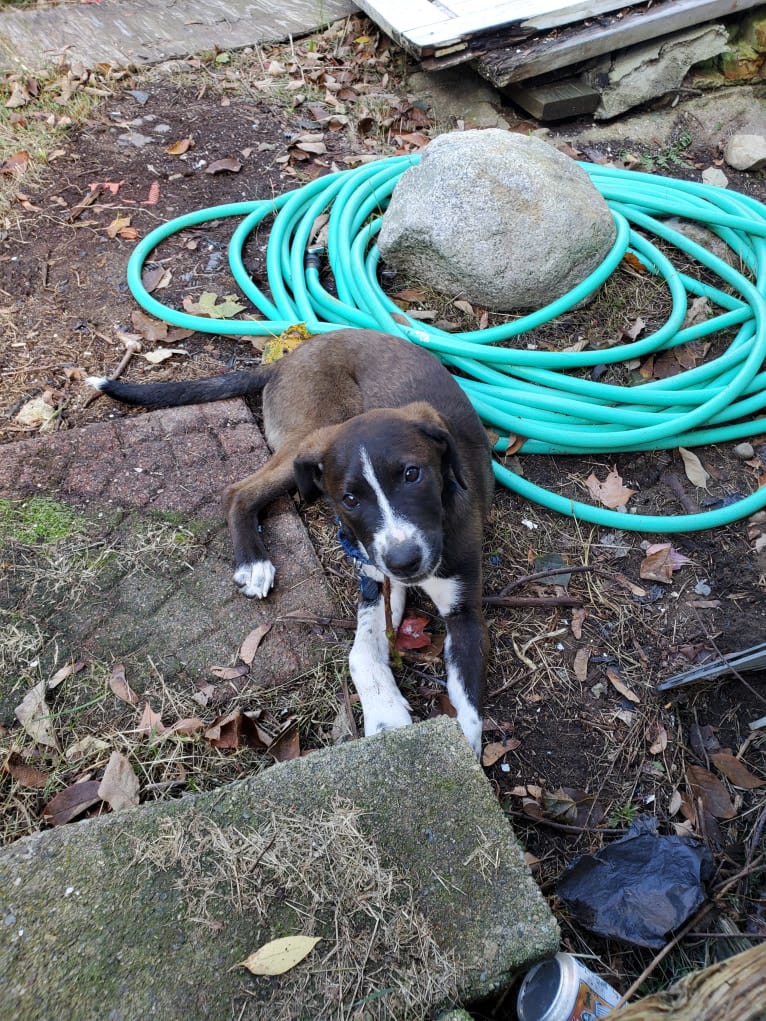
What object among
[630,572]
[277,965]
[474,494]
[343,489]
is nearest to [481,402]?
[474,494]

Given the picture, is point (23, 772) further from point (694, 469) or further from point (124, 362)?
point (694, 469)

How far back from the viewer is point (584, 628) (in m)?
3.72

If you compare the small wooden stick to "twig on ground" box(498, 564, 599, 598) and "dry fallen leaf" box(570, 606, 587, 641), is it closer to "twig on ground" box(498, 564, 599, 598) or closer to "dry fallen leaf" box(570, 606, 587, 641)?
"twig on ground" box(498, 564, 599, 598)

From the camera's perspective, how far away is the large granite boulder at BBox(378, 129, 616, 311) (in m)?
4.66

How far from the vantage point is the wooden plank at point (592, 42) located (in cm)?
613

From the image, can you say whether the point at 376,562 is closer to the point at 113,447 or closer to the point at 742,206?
the point at 113,447

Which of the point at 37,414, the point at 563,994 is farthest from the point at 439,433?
the point at 37,414

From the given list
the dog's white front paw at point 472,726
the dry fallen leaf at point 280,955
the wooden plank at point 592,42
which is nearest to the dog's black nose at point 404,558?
the dog's white front paw at point 472,726

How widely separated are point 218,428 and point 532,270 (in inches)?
81.2

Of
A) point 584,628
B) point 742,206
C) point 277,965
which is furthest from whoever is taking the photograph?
point 742,206

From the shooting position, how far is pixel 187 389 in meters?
4.42

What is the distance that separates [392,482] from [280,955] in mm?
1653

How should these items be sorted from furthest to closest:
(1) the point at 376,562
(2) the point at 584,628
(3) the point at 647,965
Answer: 1. (2) the point at 584,628
2. (1) the point at 376,562
3. (3) the point at 647,965

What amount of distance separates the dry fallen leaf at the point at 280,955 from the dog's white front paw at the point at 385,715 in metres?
1.11
